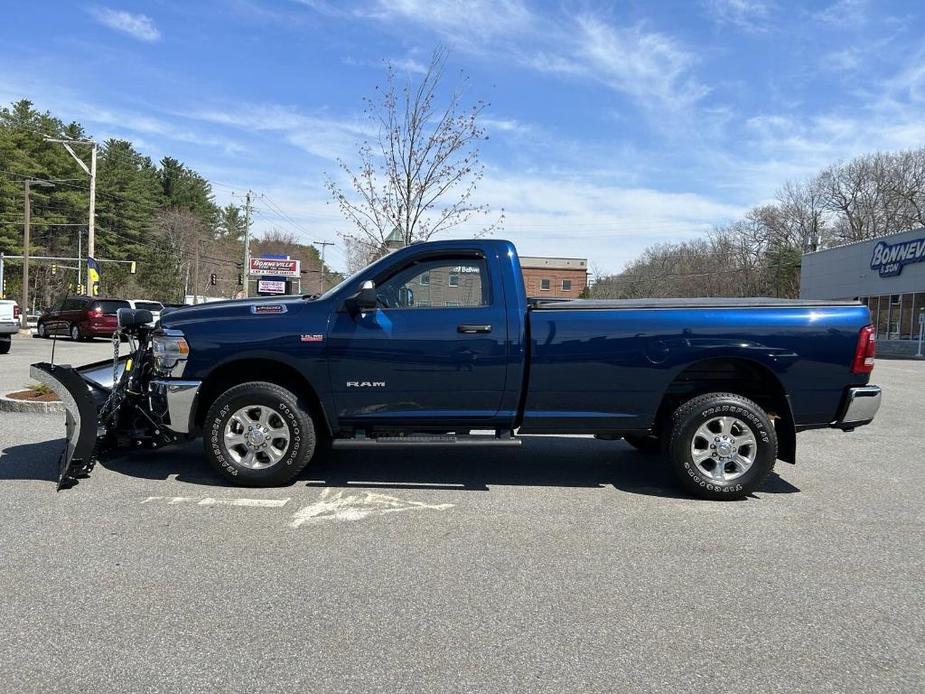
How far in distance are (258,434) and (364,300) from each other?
1.39 m

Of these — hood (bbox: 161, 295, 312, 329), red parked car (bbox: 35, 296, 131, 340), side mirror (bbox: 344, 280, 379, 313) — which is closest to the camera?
side mirror (bbox: 344, 280, 379, 313)

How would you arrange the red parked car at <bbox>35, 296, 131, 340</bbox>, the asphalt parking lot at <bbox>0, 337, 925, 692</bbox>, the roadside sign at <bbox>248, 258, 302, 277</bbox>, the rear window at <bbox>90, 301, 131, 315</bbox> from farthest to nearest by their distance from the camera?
the roadside sign at <bbox>248, 258, 302, 277</bbox> < the rear window at <bbox>90, 301, 131, 315</bbox> < the red parked car at <bbox>35, 296, 131, 340</bbox> < the asphalt parking lot at <bbox>0, 337, 925, 692</bbox>

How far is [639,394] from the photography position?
5555 millimetres

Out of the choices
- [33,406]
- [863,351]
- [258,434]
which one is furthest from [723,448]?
[33,406]

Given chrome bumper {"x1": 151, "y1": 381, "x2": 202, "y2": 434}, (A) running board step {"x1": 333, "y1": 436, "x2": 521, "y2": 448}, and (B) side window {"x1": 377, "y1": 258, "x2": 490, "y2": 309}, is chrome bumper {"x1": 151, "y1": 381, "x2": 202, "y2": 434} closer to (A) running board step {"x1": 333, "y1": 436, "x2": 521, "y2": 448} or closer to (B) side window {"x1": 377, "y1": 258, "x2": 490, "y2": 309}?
(A) running board step {"x1": 333, "y1": 436, "x2": 521, "y2": 448}

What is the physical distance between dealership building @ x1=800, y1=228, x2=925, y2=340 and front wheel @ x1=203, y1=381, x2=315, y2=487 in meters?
34.3

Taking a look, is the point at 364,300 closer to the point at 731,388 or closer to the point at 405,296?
the point at 405,296

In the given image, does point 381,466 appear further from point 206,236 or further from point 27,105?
point 206,236

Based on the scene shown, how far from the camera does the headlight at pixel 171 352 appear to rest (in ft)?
18.3

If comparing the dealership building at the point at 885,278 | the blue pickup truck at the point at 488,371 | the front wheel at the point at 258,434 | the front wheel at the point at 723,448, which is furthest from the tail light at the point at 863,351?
the dealership building at the point at 885,278

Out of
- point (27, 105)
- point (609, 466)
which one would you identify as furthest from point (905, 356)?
point (27, 105)

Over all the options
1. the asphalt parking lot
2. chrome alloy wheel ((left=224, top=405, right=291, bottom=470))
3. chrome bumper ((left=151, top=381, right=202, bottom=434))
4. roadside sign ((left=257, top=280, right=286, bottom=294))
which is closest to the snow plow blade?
the asphalt parking lot

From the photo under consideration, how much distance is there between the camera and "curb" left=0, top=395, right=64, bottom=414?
8.70m

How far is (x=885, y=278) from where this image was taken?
38.1m
